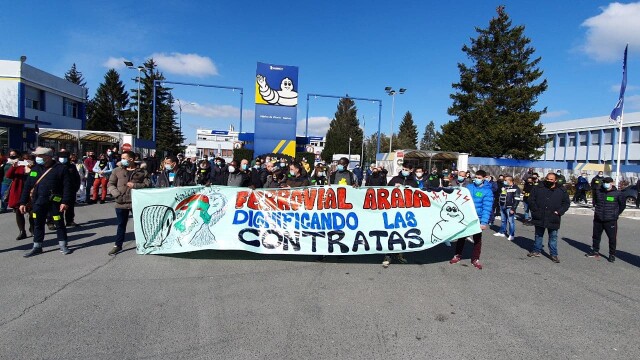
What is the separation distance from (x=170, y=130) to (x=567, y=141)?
61455 mm

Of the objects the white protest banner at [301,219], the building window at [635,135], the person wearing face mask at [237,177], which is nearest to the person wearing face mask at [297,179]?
the white protest banner at [301,219]

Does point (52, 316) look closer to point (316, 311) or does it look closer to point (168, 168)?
point (316, 311)

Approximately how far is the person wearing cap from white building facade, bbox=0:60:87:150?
20.4m

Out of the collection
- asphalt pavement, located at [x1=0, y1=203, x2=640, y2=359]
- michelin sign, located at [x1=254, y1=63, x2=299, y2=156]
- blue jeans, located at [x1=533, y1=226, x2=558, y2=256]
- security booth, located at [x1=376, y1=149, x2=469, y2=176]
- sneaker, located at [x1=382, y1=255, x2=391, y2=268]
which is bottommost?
asphalt pavement, located at [x1=0, y1=203, x2=640, y2=359]

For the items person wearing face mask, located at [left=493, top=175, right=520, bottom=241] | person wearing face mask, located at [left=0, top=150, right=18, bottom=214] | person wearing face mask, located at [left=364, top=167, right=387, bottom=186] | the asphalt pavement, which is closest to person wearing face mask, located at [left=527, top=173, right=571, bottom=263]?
the asphalt pavement

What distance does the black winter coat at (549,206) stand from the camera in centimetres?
744

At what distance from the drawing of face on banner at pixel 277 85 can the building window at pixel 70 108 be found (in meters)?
19.6

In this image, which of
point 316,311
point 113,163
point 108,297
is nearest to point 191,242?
point 108,297

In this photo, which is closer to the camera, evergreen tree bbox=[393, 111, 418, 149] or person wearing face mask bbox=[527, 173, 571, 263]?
person wearing face mask bbox=[527, 173, 571, 263]

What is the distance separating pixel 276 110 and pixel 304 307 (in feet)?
86.9

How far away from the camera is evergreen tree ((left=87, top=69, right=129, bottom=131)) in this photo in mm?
58719

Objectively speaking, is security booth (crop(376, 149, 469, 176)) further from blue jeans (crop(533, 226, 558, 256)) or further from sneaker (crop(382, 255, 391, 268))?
sneaker (crop(382, 255, 391, 268))

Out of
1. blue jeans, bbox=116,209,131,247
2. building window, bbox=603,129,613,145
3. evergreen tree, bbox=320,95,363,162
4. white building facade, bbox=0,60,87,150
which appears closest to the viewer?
blue jeans, bbox=116,209,131,247

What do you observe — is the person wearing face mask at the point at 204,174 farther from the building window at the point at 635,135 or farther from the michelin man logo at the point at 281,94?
the building window at the point at 635,135
